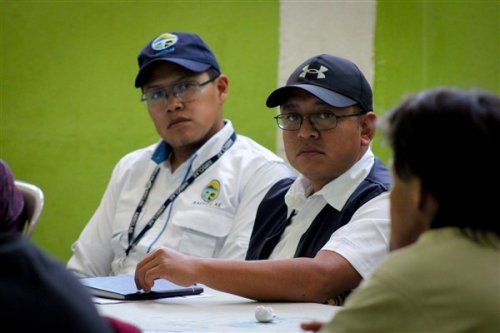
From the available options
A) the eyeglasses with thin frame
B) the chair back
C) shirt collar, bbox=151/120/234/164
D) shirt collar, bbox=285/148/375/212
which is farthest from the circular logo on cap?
shirt collar, bbox=285/148/375/212

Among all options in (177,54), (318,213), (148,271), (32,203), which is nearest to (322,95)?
(318,213)

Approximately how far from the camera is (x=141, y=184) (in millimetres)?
3578

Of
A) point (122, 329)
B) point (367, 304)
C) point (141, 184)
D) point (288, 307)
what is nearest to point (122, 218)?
point (141, 184)

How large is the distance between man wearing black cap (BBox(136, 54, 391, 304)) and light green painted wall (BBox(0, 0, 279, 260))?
1.82 m

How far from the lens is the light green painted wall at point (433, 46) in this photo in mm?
4332

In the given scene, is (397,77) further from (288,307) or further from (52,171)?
(288,307)

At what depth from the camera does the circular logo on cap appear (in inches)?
138

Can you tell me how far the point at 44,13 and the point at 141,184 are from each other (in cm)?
154

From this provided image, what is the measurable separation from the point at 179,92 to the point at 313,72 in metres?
0.99

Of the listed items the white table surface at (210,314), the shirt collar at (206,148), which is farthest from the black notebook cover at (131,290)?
the shirt collar at (206,148)

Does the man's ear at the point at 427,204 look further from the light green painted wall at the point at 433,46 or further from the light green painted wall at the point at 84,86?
the light green painted wall at the point at 84,86

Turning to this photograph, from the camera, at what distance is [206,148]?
3477 millimetres

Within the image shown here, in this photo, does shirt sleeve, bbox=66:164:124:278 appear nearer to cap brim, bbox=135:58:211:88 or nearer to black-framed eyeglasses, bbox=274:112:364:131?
cap brim, bbox=135:58:211:88

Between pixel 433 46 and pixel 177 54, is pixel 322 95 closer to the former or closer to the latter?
A: pixel 177 54
